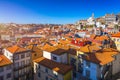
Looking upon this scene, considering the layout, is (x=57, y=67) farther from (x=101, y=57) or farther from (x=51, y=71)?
(x=101, y=57)

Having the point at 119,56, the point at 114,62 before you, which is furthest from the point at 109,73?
the point at 119,56

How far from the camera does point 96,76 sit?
99.2ft

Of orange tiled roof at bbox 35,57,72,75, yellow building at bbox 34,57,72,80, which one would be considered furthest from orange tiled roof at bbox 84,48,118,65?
yellow building at bbox 34,57,72,80

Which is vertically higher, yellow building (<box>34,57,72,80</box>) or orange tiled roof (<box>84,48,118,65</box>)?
orange tiled roof (<box>84,48,118,65</box>)

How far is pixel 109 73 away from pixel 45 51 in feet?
69.3

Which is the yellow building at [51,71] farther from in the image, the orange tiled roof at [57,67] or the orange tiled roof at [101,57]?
the orange tiled roof at [101,57]

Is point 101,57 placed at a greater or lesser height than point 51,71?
greater

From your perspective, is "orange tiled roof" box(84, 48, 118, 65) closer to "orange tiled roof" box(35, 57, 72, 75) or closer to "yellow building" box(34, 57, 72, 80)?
"orange tiled roof" box(35, 57, 72, 75)

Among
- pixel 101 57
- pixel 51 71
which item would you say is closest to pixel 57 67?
pixel 51 71

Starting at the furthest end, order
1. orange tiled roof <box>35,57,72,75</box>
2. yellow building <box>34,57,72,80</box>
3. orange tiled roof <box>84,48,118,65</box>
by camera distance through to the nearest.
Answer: orange tiled roof <box>35,57,72,75</box>, yellow building <box>34,57,72,80</box>, orange tiled roof <box>84,48,118,65</box>

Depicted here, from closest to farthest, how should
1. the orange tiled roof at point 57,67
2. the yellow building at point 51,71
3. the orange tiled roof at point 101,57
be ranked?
the orange tiled roof at point 101,57 → the yellow building at point 51,71 → the orange tiled roof at point 57,67

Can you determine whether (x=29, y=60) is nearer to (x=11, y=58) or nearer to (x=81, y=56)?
(x=11, y=58)

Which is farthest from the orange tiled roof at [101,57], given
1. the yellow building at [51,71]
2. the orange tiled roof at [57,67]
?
the yellow building at [51,71]

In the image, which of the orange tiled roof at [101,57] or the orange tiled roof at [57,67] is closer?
the orange tiled roof at [101,57]
